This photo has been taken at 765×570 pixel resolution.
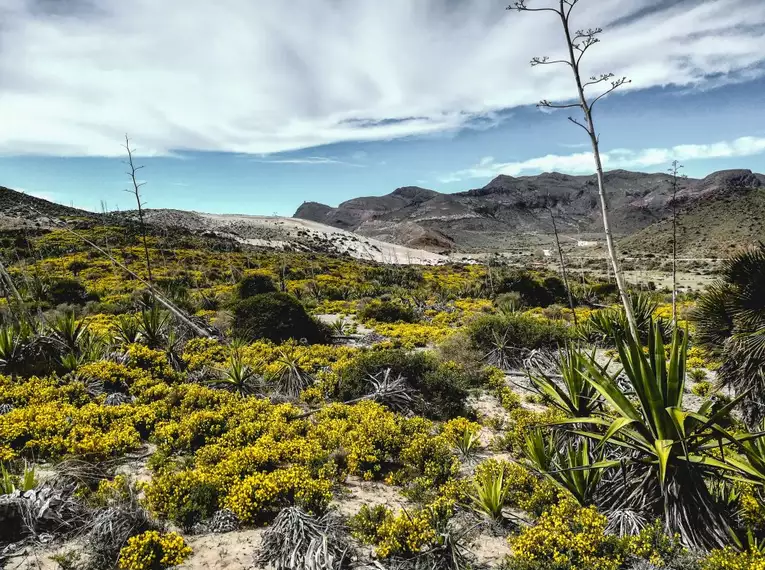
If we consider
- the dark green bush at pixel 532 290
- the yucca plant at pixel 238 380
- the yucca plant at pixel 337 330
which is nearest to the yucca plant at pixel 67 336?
the yucca plant at pixel 238 380

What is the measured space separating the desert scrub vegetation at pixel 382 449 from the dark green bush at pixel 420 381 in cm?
5

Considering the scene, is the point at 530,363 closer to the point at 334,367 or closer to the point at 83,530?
the point at 334,367

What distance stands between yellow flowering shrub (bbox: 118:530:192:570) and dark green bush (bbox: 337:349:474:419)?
4.96m

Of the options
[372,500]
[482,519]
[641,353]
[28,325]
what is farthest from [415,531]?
[28,325]

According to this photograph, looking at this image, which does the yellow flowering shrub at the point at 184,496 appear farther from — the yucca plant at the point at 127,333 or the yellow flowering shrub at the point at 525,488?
the yucca plant at the point at 127,333

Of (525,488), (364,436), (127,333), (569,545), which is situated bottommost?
(525,488)

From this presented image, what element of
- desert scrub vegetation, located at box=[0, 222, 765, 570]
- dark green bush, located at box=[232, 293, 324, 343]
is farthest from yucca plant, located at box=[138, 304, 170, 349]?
dark green bush, located at box=[232, 293, 324, 343]

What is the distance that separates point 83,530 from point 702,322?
996 cm

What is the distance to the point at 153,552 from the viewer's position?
418cm

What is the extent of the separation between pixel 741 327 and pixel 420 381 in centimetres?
576

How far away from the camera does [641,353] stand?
4168 millimetres

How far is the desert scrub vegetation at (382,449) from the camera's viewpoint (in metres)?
4.14

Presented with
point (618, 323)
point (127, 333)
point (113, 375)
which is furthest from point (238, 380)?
point (618, 323)

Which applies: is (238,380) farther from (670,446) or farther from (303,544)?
(670,446)
